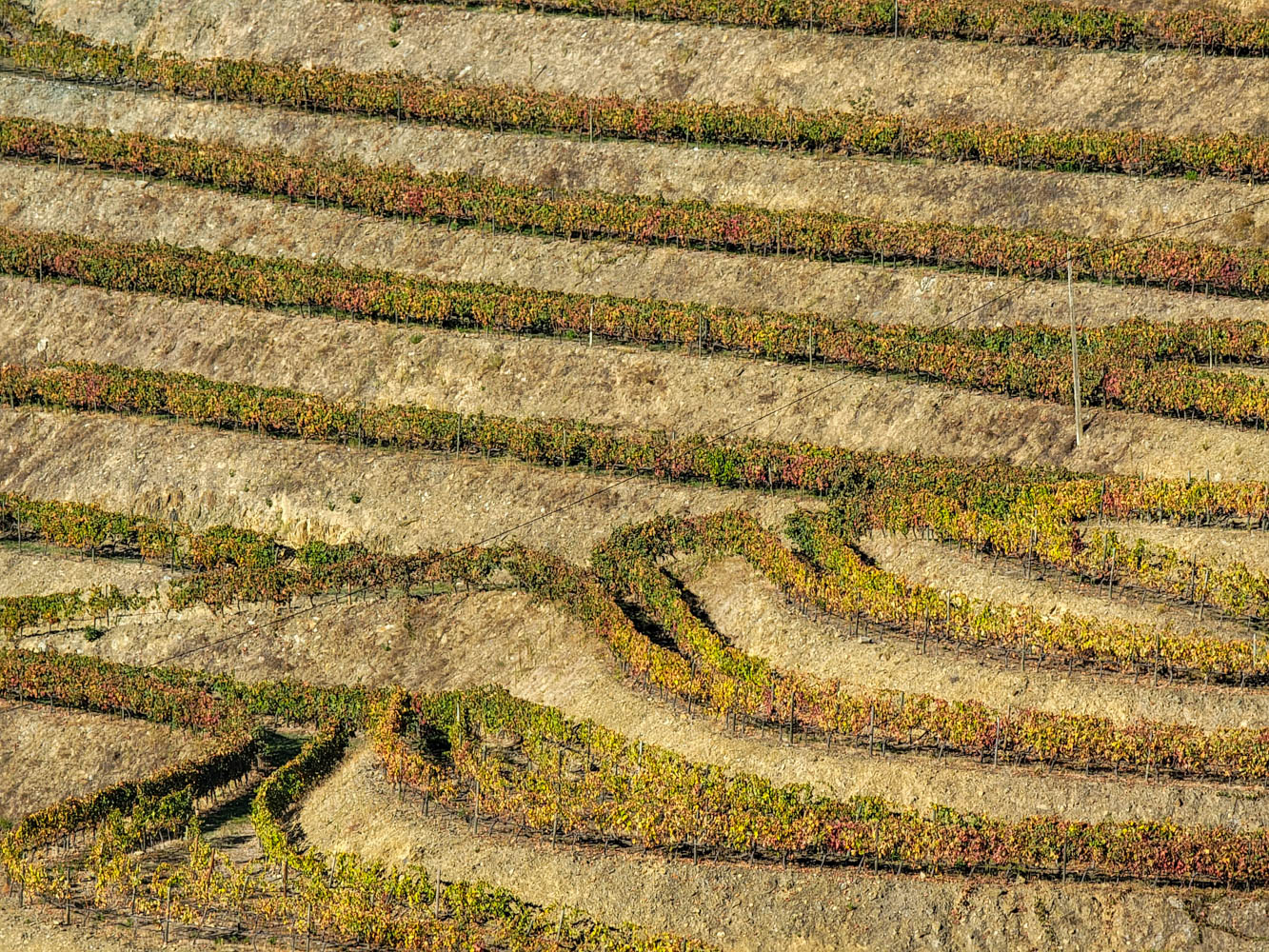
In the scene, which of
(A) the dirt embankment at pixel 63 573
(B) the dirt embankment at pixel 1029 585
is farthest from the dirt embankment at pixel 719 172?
(A) the dirt embankment at pixel 63 573

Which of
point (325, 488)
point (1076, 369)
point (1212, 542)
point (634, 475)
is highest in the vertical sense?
point (1076, 369)

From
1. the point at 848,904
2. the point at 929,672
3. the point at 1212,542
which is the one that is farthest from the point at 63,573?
the point at 1212,542

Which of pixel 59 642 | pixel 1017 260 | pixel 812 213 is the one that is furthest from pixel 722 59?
pixel 59 642

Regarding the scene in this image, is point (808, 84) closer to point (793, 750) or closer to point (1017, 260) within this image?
point (1017, 260)

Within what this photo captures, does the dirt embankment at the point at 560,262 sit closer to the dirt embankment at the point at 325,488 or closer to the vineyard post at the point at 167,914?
the dirt embankment at the point at 325,488

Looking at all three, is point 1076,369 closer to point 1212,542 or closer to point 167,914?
point 1212,542
